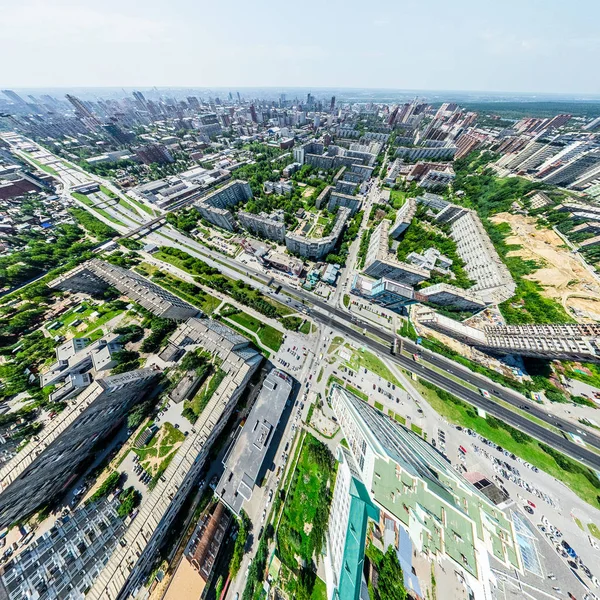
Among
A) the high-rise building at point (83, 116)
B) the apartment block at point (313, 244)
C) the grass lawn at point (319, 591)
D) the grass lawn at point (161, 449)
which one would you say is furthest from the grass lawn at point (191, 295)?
the high-rise building at point (83, 116)

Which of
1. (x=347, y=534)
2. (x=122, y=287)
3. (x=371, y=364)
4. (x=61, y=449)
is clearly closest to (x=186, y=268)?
(x=122, y=287)

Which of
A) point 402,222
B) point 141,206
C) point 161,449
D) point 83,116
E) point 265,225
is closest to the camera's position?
point 161,449

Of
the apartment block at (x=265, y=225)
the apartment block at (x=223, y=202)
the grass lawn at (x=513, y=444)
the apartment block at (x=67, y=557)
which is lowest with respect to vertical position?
the grass lawn at (x=513, y=444)

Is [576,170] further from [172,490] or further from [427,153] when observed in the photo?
[172,490]

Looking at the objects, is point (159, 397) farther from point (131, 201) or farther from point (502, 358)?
point (131, 201)

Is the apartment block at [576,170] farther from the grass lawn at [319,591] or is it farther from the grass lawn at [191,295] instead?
the grass lawn at [319,591]

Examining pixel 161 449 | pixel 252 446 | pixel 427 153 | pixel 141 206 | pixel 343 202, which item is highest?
pixel 427 153
